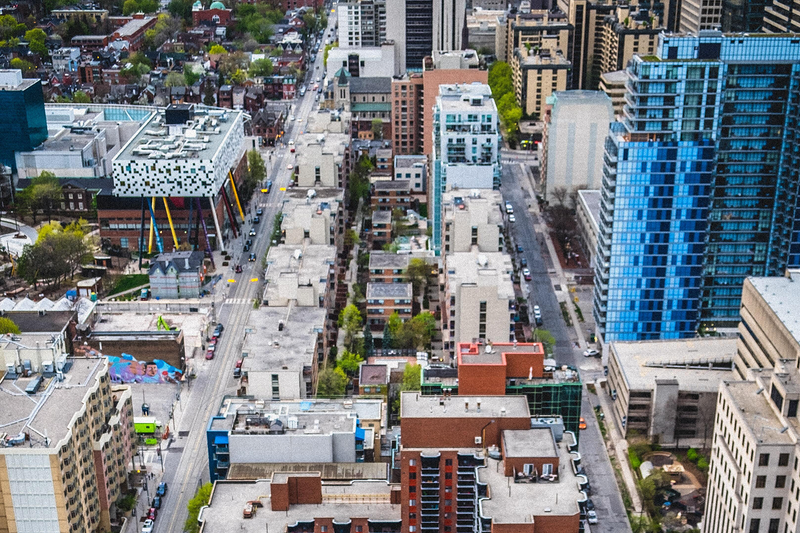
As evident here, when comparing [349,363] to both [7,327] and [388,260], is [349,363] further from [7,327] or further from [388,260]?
[7,327]

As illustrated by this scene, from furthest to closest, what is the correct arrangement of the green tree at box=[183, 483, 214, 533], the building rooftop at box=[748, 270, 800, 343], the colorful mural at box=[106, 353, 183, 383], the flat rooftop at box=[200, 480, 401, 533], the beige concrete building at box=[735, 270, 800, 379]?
the colorful mural at box=[106, 353, 183, 383]
the building rooftop at box=[748, 270, 800, 343]
the beige concrete building at box=[735, 270, 800, 379]
the green tree at box=[183, 483, 214, 533]
the flat rooftop at box=[200, 480, 401, 533]

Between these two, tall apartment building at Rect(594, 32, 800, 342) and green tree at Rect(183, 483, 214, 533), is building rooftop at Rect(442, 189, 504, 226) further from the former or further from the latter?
green tree at Rect(183, 483, 214, 533)

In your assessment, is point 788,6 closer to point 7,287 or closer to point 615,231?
point 615,231

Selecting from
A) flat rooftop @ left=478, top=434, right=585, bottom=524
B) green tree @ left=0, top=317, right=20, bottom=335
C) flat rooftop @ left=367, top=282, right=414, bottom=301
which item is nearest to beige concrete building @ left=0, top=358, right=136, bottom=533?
green tree @ left=0, top=317, right=20, bottom=335

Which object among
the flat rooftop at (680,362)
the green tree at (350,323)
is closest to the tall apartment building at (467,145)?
the green tree at (350,323)

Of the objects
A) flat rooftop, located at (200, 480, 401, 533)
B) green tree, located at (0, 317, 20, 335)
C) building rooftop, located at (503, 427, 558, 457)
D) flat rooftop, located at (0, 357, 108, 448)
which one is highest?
building rooftop, located at (503, 427, 558, 457)

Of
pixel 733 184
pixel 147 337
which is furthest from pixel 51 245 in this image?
pixel 733 184
